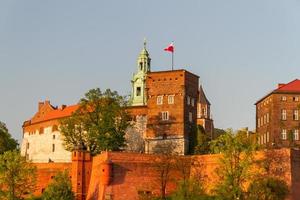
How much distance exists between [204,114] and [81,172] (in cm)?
4297

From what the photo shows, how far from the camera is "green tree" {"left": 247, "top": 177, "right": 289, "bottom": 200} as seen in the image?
5584cm

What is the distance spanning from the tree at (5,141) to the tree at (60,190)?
75.1ft

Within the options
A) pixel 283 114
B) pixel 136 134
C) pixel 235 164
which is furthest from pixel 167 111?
pixel 235 164

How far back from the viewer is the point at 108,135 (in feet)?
239

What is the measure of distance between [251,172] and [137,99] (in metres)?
35.8

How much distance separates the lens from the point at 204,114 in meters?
108

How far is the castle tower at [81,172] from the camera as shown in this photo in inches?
2635

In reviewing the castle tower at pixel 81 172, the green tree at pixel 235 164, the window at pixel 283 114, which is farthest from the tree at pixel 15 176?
the window at pixel 283 114

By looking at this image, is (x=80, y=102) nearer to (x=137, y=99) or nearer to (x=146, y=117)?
(x=146, y=117)

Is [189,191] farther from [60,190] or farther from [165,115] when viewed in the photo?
[165,115]

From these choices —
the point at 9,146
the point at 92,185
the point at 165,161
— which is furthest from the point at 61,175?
the point at 9,146

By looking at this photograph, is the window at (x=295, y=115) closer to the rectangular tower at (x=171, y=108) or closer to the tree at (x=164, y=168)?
the rectangular tower at (x=171, y=108)

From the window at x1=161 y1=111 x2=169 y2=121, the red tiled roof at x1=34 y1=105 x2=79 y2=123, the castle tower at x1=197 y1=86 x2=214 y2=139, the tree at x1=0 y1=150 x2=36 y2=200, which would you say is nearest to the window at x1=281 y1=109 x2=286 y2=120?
the castle tower at x1=197 y1=86 x2=214 y2=139

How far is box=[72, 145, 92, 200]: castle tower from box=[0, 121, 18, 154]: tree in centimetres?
1926
